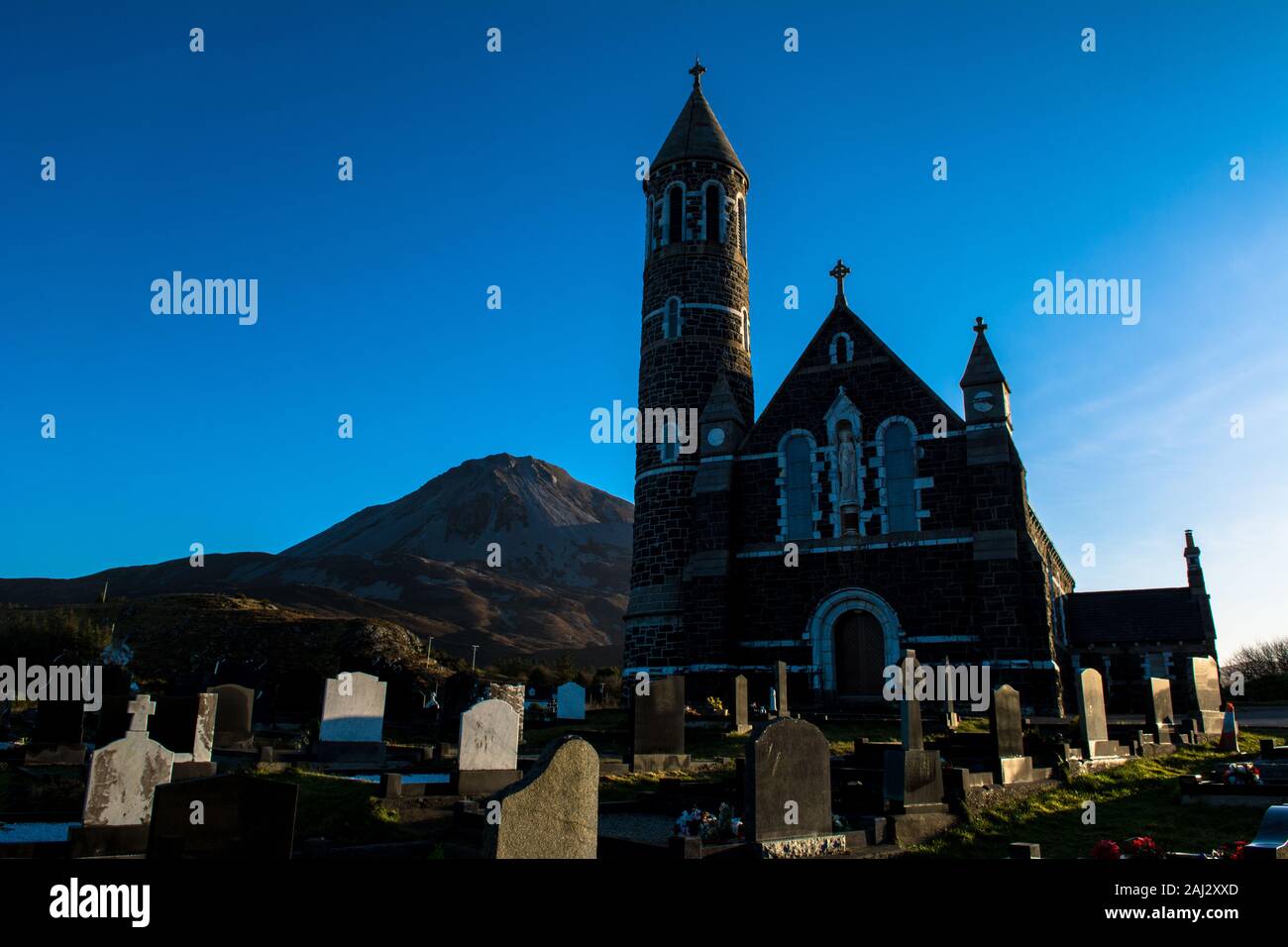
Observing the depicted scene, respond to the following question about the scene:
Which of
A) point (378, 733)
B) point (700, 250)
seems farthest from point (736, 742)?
point (700, 250)

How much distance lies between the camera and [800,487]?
93.7 ft

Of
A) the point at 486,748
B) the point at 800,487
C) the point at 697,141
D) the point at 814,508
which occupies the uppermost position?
the point at 697,141

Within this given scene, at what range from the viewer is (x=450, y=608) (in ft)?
379

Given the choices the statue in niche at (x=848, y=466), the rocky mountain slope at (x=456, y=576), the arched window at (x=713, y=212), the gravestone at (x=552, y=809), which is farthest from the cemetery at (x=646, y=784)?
the rocky mountain slope at (x=456, y=576)

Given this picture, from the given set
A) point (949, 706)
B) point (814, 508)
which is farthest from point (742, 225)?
point (949, 706)

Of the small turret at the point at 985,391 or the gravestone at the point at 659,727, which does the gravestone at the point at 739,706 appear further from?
the small turret at the point at 985,391

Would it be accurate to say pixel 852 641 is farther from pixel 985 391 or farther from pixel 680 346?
pixel 680 346

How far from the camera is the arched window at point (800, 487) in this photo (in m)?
28.2

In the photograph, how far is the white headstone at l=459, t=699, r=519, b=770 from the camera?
13.6 m

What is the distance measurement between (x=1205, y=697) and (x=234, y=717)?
78.0ft

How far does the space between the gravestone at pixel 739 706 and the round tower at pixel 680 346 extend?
5.83 meters

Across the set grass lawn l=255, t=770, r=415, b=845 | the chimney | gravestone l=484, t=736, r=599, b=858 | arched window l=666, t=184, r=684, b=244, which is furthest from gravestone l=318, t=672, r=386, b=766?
the chimney
